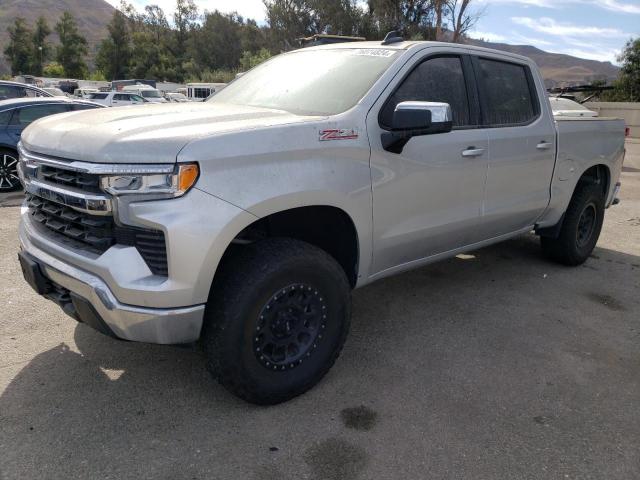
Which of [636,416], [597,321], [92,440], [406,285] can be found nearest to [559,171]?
[597,321]

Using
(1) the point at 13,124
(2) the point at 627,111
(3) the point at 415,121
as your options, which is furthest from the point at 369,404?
(2) the point at 627,111

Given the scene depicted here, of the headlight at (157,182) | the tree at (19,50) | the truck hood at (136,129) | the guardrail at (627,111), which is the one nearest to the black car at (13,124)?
the truck hood at (136,129)

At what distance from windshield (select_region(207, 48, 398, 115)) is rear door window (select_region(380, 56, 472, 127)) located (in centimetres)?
17

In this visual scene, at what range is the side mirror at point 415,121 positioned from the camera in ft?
9.30

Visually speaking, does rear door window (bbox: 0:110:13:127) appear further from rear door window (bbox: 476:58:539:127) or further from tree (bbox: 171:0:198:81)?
tree (bbox: 171:0:198:81)

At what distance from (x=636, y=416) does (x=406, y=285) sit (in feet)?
7.12

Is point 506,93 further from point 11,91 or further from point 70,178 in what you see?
point 11,91

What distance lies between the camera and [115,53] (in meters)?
68.1

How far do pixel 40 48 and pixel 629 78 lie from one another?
6939 cm

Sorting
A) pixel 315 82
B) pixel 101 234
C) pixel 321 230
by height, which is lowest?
pixel 321 230

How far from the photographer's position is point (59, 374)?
120 inches

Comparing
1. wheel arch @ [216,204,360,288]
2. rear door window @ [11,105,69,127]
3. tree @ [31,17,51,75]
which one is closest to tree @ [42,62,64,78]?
tree @ [31,17,51,75]

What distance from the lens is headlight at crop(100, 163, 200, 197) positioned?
7.43 ft

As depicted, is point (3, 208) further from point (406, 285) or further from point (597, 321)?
point (597, 321)
